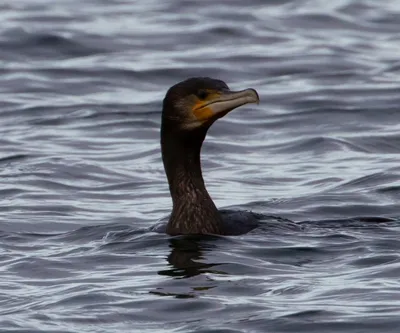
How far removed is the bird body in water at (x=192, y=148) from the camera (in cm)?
1002

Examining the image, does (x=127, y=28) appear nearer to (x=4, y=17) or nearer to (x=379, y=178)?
(x=4, y=17)

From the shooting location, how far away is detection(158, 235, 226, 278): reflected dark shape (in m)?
9.38

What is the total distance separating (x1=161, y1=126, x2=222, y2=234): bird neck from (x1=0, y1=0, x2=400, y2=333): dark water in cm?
15

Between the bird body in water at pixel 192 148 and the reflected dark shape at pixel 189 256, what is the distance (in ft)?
0.42

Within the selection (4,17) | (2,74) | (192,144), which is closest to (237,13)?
(4,17)

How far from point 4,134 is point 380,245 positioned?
7140mm

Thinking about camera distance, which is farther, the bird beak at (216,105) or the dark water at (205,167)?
the bird beak at (216,105)

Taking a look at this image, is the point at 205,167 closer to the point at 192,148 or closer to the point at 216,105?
the point at 192,148

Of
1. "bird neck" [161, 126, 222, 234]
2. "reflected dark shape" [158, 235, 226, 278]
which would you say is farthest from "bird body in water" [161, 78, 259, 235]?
"reflected dark shape" [158, 235, 226, 278]

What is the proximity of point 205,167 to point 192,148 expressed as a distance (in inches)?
156

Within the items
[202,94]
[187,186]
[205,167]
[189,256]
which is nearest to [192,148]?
[187,186]

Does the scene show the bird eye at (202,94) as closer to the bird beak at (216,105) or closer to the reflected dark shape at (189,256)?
the bird beak at (216,105)

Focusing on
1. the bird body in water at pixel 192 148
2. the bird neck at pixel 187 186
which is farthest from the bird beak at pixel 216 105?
the bird neck at pixel 187 186

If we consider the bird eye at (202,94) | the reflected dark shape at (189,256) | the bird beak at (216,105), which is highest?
the bird eye at (202,94)
